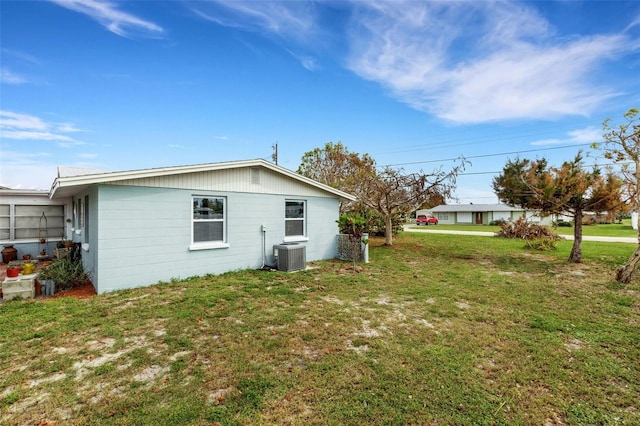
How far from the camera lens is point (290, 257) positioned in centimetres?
887

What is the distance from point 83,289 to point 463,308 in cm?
853

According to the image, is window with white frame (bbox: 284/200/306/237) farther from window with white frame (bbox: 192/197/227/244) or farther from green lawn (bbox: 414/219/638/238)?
green lawn (bbox: 414/219/638/238)

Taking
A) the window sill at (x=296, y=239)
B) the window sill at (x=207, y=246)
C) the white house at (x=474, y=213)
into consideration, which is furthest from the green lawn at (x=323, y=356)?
the white house at (x=474, y=213)

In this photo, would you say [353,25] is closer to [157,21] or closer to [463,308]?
[157,21]

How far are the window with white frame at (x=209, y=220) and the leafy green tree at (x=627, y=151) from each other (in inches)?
433

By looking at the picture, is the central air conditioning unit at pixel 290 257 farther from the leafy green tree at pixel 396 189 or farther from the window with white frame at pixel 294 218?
the leafy green tree at pixel 396 189

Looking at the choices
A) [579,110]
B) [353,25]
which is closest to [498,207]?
[579,110]

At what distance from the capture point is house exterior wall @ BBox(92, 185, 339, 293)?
644 centimetres

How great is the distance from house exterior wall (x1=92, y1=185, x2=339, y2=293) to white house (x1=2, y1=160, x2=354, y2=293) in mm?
19

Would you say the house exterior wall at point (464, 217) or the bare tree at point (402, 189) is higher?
the bare tree at point (402, 189)

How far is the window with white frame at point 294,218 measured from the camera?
10062 millimetres

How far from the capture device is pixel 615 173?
8.85 metres

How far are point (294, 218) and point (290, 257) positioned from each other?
1817 millimetres

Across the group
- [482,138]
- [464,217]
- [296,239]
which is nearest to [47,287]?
[296,239]
